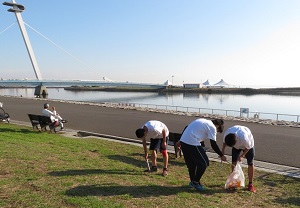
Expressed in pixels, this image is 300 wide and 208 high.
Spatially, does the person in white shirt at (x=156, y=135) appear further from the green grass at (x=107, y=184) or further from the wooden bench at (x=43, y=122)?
the wooden bench at (x=43, y=122)

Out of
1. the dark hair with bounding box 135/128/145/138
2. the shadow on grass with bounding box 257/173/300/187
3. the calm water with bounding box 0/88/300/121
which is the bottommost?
the calm water with bounding box 0/88/300/121

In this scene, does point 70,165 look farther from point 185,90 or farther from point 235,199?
point 185,90

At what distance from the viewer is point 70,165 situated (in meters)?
5.09

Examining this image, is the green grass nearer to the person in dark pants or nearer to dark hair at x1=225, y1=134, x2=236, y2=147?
the person in dark pants

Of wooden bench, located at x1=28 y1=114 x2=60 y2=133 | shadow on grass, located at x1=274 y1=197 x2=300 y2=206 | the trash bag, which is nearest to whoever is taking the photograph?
shadow on grass, located at x1=274 y1=197 x2=300 y2=206

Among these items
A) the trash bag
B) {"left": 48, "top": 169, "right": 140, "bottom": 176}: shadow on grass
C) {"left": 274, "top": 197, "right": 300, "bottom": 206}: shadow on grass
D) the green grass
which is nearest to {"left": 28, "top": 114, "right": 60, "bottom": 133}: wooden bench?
the green grass

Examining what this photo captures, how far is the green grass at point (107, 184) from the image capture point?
3.52m

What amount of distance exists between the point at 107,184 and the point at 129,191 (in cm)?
43

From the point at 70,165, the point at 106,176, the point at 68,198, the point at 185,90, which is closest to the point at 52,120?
the point at 70,165

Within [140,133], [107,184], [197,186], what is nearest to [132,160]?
[140,133]

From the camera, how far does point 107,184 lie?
417 centimetres

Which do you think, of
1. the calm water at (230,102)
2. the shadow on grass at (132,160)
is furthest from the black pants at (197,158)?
the calm water at (230,102)

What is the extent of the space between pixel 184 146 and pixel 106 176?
4.70ft

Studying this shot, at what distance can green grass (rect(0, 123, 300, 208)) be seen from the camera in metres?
3.52
